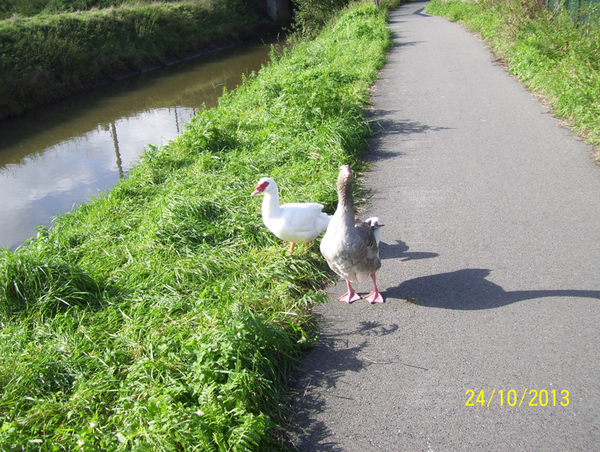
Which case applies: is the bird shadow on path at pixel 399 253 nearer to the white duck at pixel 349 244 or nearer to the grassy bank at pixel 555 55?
the white duck at pixel 349 244

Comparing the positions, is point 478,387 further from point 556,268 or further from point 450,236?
point 450,236

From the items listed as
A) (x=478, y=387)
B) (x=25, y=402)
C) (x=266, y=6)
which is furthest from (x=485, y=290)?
(x=266, y=6)

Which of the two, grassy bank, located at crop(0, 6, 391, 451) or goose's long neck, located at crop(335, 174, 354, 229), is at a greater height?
goose's long neck, located at crop(335, 174, 354, 229)

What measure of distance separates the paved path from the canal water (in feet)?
17.9

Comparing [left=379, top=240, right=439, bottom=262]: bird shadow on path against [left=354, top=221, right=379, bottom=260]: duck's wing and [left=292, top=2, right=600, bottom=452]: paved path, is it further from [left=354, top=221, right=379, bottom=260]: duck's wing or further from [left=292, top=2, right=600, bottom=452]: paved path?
[left=354, top=221, right=379, bottom=260]: duck's wing

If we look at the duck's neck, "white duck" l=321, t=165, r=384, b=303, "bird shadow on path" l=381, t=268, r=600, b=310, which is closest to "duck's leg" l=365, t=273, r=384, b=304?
"white duck" l=321, t=165, r=384, b=303

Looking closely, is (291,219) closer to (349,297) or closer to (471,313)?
(349,297)

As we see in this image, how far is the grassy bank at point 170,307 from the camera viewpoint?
111 inches

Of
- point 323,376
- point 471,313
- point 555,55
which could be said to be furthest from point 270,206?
point 555,55

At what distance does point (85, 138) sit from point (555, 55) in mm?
11614

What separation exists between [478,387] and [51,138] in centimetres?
1315

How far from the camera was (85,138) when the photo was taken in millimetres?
12781

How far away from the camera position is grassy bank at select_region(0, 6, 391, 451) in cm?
283
